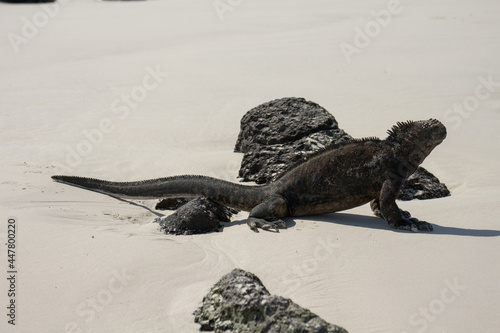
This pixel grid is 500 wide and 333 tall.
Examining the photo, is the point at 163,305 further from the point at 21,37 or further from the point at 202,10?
the point at 202,10

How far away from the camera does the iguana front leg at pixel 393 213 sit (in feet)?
17.6

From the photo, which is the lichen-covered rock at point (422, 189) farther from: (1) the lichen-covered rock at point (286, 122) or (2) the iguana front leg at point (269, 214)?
(2) the iguana front leg at point (269, 214)

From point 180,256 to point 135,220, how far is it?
1.50 m

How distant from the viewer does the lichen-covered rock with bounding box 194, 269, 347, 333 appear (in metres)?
3.23

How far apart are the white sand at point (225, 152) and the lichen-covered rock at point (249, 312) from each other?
26 cm

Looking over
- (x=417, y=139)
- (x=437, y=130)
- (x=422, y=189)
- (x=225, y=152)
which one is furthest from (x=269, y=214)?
(x=225, y=152)

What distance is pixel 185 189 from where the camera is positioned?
634 centimetres

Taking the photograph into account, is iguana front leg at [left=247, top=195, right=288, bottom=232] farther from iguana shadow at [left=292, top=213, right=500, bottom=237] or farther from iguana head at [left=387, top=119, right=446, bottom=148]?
iguana head at [left=387, top=119, right=446, bottom=148]

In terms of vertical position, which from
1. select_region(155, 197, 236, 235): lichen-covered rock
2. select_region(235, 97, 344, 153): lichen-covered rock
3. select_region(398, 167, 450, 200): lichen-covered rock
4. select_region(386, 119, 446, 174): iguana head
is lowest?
select_region(155, 197, 236, 235): lichen-covered rock

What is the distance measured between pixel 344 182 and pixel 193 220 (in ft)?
5.06

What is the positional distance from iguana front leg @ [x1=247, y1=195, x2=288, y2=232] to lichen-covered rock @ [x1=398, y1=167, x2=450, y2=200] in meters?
1.85

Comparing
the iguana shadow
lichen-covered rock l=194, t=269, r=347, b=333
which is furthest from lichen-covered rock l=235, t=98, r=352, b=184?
lichen-covered rock l=194, t=269, r=347, b=333

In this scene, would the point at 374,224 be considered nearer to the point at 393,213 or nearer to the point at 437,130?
the point at 393,213

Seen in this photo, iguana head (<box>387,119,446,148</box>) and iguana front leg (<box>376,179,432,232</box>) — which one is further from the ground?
iguana head (<box>387,119,446,148</box>)
